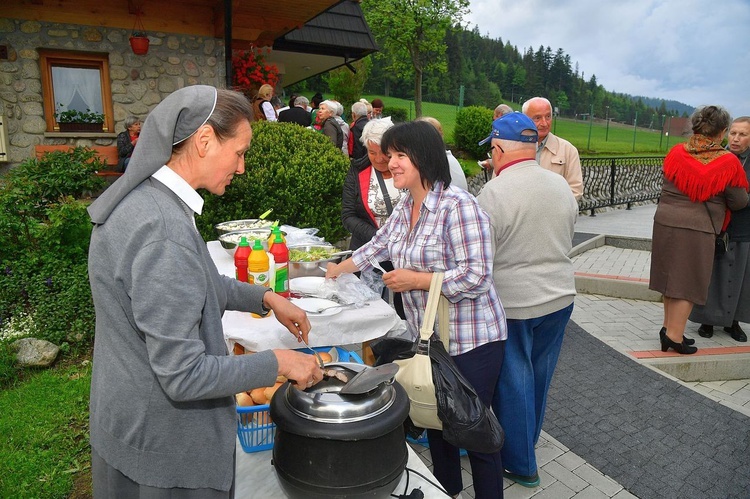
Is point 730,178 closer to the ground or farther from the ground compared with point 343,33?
closer to the ground

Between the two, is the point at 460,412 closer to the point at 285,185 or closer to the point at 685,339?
the point at 285,185

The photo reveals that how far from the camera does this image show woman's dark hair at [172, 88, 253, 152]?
5.14ft

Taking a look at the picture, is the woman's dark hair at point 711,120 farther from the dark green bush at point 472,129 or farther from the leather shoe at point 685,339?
the dark green bush at point 472,129

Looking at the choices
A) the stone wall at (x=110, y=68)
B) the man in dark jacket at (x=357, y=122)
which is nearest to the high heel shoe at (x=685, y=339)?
the man in dark jacket at (x=357, y=122)

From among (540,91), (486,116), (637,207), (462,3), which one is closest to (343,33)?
(486,116)

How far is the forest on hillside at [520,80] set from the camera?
35.8 meters

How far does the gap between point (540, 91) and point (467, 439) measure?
167 feet

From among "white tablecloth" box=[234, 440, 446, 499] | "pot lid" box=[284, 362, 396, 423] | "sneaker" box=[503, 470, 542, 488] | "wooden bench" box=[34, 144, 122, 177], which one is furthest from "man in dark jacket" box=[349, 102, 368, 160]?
"pot lid" box=[284, 362, 396, 423]

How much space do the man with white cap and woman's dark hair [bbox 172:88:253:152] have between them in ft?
5.72

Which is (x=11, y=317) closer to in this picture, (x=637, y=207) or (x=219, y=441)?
(x=219, y=441)

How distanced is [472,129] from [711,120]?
14896mm

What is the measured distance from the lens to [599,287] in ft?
23.6

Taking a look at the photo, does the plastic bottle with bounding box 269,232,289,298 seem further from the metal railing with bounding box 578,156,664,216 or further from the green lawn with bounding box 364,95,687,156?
the green lawn with bounding box 364,95,687,156

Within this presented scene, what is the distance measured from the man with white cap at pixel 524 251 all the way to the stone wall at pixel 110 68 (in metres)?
7.60
